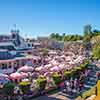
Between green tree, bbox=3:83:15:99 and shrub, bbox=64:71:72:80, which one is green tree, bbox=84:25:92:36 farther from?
green tree, bbox=3:83:15:99

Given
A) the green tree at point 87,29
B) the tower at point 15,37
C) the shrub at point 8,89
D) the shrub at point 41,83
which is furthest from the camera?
the green tree at point 87,29

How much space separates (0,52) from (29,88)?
1755 centimetres

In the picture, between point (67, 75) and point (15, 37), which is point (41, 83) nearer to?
point (67, 75)

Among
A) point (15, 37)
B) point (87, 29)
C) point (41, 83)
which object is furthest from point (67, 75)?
point (87, 29)

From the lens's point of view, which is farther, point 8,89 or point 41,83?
point 41,83

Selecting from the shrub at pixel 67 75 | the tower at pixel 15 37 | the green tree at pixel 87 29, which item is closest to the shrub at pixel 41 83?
the shrub at pixel 67 75

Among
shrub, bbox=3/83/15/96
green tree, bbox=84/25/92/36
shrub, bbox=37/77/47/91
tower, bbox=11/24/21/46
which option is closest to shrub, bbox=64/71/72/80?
shrub, bbox=37/77/47/91

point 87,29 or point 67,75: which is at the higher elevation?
point 87,29

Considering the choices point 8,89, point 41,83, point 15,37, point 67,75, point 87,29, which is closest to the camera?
point 8,89

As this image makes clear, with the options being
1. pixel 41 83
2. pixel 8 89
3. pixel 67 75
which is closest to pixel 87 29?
pixel 67 75

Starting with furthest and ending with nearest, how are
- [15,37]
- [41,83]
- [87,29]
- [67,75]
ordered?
1. [87,29]
2. [15,37]
3. [67,75]
4. [41,83]

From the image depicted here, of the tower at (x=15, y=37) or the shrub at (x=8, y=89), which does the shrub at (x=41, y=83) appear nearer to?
the shrub at (x=8, y=89)

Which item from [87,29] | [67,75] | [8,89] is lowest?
[67,75]

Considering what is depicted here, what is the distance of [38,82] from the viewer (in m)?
23.7
